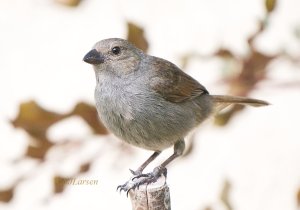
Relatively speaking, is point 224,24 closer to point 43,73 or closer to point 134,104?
point 43,73

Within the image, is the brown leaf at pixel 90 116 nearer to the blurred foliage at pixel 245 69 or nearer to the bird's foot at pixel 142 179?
the bird's foot at pixel 142 179

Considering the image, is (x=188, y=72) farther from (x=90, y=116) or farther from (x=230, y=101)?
(x=90, y=116)

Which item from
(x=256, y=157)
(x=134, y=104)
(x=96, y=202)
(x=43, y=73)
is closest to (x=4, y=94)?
(x=43, y=73)

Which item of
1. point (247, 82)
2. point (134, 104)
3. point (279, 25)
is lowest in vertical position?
point (134, 104)

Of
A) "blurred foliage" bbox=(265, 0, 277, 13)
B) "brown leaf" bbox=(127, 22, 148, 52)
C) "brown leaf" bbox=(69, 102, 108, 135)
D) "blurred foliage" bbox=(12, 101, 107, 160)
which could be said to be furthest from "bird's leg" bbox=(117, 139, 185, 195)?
"blurred foliage" bbox=(265, 0, 277, 13)

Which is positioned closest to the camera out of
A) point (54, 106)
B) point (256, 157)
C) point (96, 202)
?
point (96, 202)

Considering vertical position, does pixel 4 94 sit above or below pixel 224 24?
below

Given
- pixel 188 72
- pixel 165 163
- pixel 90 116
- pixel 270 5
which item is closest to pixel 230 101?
pixel 165 163
